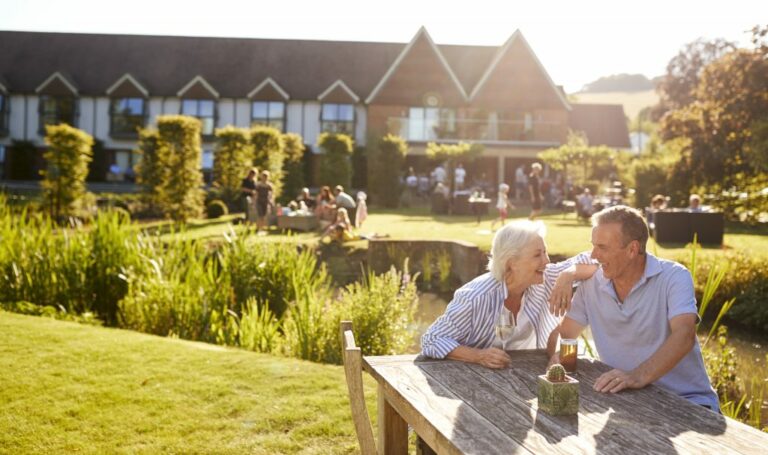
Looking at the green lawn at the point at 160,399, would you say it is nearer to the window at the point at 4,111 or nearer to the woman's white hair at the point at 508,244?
the woman's white hair at the point at 508,244

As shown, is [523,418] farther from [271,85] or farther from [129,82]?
[129,82]

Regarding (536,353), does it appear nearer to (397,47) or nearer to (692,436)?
(692,436)

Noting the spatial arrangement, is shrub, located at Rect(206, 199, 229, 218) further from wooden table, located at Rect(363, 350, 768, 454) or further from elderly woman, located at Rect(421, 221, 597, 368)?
wooden table, located at Rect(363, 350, 768, 454)

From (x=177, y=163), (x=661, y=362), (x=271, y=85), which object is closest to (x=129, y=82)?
(x=271, y=85)

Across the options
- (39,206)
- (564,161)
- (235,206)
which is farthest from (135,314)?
(564,161)

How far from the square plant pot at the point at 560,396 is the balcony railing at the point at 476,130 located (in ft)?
112

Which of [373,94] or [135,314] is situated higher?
[373,94]

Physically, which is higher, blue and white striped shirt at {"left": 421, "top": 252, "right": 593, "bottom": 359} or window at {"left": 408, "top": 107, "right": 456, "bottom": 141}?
window at {"left": 408, "top": 107, "right": 456, "bottom": 141}

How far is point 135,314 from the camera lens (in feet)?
29.3

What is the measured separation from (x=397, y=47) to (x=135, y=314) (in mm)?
36689

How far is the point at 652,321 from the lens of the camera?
12.4ft

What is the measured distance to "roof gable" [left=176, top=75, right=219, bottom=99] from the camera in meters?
39.9

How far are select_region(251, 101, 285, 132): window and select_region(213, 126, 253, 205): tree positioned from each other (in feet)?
45.7

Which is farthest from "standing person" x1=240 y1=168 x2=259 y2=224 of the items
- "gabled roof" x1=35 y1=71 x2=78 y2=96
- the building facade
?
"gabled roof" x1=35 y1=71 x2=78 y2=96
